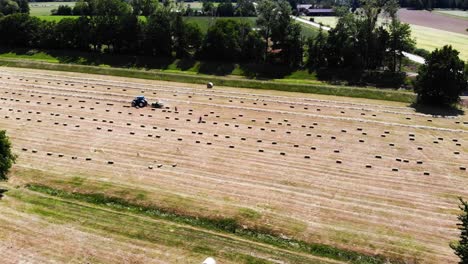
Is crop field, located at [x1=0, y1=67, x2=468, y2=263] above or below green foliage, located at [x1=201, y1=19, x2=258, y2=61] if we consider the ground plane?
below

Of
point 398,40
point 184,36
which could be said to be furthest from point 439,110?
point 184,36

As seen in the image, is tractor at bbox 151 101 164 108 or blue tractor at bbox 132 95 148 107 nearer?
tractor at bbox 151 101 164 108

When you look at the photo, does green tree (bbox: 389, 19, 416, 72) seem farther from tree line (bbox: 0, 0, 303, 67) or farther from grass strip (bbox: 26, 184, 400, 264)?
grass strip (bbox: 26, 184, 400, 264)

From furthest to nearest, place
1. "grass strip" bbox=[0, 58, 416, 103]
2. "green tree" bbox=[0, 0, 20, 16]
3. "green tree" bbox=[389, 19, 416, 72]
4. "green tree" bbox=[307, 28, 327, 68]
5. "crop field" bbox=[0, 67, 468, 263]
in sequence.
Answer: "green tree" bbox=[0, 0, 20, 16]
"green tree" bbox=[307, 28, 327, 68]
"green tree" bbox=[389, 19, 416, 72]
"grass strip" bbox=[0, 58, 416, 103]
"crop field" bbox=[0, 67, 468, 263]

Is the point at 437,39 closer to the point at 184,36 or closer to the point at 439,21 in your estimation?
the point at 439,21

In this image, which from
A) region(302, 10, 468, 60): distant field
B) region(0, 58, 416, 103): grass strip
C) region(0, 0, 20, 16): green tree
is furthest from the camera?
region(0, 0, 20, 16): green tree

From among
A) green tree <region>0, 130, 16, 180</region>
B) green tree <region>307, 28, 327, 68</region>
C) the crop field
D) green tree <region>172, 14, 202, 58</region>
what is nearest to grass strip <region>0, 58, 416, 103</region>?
the crop field

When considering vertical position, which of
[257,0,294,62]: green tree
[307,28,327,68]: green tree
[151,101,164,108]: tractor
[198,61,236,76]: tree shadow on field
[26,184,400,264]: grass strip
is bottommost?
[26,184,400,264]: grass strip

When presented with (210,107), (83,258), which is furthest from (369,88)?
(83,258)

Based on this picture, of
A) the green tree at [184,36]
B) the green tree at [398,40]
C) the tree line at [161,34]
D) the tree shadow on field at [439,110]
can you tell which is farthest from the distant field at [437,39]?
the green tree at [184,36]
